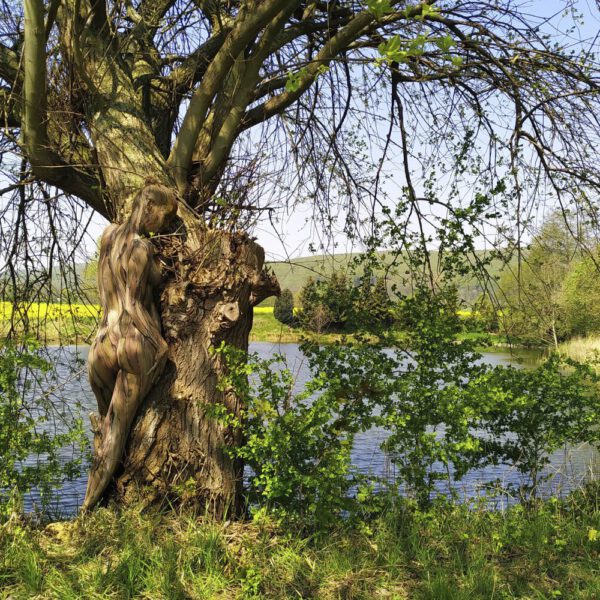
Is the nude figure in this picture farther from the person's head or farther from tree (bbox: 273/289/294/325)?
tree (bbox: 273/289/294/325)

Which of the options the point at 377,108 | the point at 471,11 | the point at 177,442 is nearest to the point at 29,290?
the point at 177,442

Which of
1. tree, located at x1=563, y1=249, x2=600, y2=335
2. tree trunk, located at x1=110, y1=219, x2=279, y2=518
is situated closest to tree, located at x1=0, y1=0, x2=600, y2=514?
tree trunk, located at x1=110, y1=219, x2=279, y2=518

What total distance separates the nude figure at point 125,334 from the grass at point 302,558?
1.37ft

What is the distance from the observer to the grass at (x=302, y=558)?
10.7ft

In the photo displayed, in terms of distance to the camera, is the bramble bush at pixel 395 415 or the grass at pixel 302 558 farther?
the bramble bush at pixel 395 415

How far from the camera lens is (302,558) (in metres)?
3.56

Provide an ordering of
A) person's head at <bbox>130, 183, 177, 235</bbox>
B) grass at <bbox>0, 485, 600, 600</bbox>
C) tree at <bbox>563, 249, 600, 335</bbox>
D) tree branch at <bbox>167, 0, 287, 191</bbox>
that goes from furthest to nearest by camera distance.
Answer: tree at <bbox>563, 249, 600, 335</bbox>
tree branch at <bbox>167, 0, 287, 191</bbox>
person's head at <bbox>130, 183, 177, 235</bbox>
grass at <bbox>0, 485, 600, 600</bbox>

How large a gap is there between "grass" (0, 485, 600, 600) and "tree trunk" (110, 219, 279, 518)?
0.21 m

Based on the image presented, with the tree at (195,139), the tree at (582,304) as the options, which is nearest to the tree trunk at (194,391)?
the tree at (195,139)

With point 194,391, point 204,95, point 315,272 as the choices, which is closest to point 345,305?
point 315,272

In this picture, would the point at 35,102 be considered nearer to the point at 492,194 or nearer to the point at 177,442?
the point at 177,442

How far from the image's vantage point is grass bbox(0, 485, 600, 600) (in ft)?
10.7

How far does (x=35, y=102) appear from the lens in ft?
13.2

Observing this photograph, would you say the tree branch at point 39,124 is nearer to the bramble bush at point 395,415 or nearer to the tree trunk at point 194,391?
the tree trunk at point 194,391
